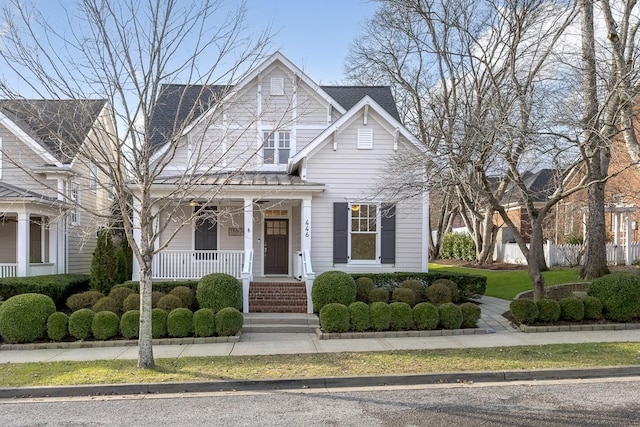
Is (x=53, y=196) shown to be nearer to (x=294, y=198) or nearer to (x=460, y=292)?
(x=294, y=198)

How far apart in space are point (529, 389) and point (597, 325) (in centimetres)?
536

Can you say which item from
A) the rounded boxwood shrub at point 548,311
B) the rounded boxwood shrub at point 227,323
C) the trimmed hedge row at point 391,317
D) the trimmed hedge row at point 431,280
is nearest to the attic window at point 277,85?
the trimmed hedge row at point 431,280

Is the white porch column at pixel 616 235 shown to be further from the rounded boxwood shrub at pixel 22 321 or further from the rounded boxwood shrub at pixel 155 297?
the rounded boxwood shrub at pixel 22 321

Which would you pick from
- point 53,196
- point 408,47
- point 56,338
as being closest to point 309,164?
point 56,338

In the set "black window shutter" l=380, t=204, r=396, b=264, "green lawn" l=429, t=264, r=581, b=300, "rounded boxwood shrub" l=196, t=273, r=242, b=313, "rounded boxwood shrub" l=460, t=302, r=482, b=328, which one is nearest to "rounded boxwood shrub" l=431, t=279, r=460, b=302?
"black window shutter" l=380, t=204, r=396, b=264

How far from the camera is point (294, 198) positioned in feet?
50.0

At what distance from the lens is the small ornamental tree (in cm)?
A: 1531

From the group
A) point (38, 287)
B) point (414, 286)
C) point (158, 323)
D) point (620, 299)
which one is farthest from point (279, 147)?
point (620, 299)

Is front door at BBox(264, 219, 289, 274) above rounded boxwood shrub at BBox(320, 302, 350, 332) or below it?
above

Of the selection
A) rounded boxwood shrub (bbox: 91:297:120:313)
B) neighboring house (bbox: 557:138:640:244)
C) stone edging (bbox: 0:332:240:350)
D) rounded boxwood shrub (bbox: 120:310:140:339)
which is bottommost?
stone edging (bbox: 0:332:240:350)

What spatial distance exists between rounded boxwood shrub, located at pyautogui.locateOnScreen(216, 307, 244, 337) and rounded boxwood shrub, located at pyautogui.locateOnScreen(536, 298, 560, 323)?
6.67m

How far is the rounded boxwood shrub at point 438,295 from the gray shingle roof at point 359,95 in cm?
820

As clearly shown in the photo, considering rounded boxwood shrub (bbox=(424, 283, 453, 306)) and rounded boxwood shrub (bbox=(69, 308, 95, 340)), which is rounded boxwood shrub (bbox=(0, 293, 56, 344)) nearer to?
rounded boxwood shrub (bbox=(69, 308, 95, 340))

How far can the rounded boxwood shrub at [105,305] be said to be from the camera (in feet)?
39.9
